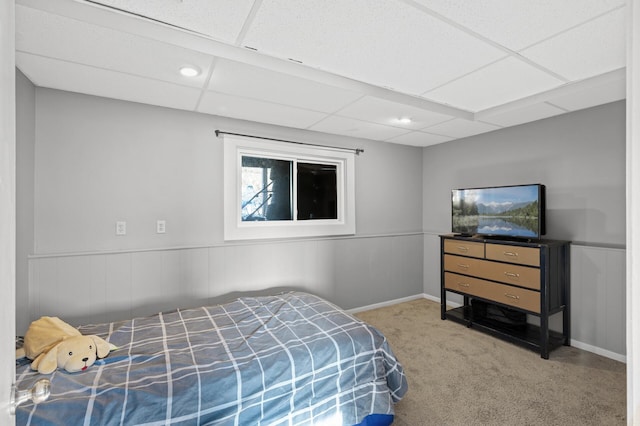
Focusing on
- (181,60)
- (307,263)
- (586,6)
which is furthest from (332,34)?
(307,263)

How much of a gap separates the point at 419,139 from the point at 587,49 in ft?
6.95

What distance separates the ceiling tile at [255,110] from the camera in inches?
100

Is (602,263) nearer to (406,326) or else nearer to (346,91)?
(406,326)

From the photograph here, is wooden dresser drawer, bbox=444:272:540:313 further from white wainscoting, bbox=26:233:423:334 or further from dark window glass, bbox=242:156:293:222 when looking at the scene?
dark window glass, bbox=242:156:293:222

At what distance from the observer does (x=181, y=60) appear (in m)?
1.88

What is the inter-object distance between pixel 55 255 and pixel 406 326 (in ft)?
10.9

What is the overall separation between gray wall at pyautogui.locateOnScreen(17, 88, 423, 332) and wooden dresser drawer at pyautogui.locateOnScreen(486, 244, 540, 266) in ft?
5.67

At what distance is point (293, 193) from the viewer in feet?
11.5

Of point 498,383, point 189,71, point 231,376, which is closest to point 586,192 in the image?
point 498,383

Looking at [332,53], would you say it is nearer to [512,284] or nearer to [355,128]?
[355,128]

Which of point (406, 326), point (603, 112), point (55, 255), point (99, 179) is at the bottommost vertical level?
point (406, 326)

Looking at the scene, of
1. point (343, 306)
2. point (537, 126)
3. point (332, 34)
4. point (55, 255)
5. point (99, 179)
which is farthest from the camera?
point (343, 306)

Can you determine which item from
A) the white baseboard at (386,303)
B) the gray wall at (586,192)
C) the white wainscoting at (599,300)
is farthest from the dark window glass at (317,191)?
the white wainscoting at (599,300)

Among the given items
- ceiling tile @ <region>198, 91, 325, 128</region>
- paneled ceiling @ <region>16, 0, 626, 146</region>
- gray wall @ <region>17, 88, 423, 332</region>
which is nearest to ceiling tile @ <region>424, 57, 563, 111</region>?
paneled ceiling @ <region>16, 0, 626, 146</region>
